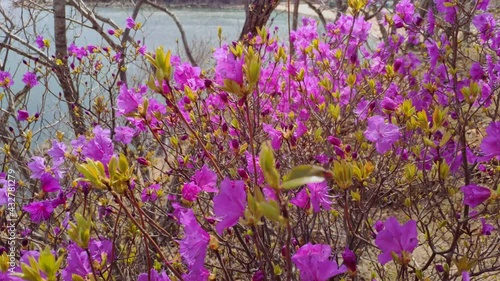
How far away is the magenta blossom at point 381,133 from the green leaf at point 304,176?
1078 millimetres

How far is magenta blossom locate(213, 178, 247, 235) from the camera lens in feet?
3.28

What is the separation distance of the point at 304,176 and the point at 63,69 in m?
3.79

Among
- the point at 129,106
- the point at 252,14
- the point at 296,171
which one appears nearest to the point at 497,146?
the point at 296,171

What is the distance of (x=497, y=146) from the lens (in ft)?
4.29

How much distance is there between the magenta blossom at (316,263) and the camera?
1.01 metres

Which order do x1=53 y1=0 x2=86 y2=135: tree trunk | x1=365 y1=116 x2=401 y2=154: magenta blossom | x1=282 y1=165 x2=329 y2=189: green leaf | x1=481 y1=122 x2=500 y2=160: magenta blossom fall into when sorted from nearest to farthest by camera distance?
1. x1=282 y1=165 x2=329 y2=189: green leaf
2. x1=481 y1=122 x2=500 y2=160: magenta blossom
3. x1=365 y1=116 x2=401 y2=154: magenta blossom
4. x1=53 y1=0 x2=86 y2=135: tree trunk

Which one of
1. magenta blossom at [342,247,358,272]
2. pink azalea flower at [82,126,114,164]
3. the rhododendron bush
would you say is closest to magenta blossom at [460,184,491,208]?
the rhododendron bush

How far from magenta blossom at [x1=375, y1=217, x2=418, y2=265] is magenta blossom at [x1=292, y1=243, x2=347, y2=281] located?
15cm

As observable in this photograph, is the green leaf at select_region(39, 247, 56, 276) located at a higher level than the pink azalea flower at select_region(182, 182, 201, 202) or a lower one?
higher

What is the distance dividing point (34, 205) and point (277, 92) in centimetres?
142

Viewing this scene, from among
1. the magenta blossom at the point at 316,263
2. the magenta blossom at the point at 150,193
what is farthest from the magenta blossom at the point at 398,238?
the magenta blossom at the point at 150,193

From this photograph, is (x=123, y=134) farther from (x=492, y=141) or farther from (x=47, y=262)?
(x=492, y=141)

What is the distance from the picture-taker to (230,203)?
39.4 inches

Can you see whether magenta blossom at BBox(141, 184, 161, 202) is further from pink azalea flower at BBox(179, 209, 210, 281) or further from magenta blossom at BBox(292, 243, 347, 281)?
magenta blossom at BBox(292, 243, 347, 281)
